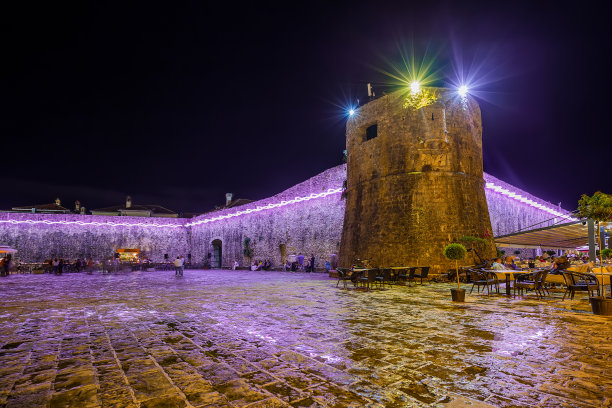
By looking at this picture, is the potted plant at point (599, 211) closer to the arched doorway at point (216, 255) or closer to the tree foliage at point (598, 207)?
the tree foliage at point (598, 207)

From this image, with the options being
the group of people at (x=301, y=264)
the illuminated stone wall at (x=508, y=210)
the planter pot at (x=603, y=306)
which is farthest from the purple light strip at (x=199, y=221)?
the planter pot at (x=603, y=306)

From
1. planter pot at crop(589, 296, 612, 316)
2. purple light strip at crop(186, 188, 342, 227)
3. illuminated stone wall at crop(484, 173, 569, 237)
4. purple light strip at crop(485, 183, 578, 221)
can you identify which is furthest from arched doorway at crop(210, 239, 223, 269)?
planter pot at crop(589, 296, 612, 316)

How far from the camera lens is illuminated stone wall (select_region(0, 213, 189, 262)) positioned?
25775 millimetres

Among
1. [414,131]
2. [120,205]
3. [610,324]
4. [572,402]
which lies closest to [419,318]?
[610,324]

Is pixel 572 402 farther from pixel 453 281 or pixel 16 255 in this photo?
pixel 16 255

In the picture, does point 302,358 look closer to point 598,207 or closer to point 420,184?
point 598,207

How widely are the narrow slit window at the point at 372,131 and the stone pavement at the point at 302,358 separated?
1086 centimetres

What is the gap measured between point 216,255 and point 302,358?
27211 millimetres

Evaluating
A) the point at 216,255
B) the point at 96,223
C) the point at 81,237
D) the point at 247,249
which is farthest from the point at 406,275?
the point at 81,237

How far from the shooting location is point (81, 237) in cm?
2730

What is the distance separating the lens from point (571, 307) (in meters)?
6.20

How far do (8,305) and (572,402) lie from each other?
26.9ft

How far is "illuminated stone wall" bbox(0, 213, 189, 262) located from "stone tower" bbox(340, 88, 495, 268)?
21076mm

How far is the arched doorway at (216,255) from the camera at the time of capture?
28547 mm
